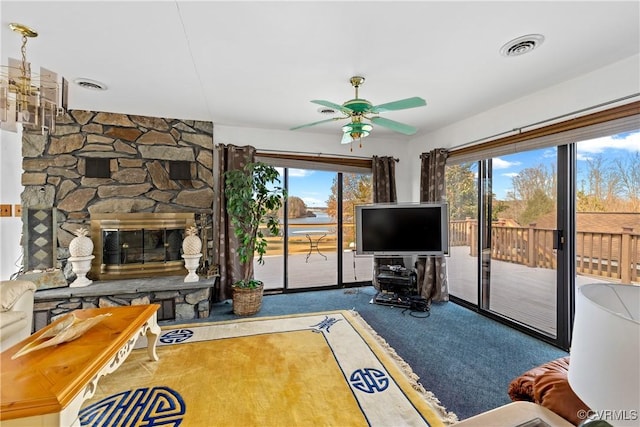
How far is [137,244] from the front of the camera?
3.48 metres

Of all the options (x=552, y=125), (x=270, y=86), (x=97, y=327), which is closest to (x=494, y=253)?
(x=552, y=125)

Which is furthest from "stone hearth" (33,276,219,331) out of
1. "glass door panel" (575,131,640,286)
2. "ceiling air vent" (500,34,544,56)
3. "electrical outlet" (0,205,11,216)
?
"glass door panel" (575,131,640,286)

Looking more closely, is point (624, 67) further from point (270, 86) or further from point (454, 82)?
point (270, 86)

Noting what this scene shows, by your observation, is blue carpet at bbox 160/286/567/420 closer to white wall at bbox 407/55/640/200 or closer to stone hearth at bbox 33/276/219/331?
stone hearth at bbox 33/276/219/331

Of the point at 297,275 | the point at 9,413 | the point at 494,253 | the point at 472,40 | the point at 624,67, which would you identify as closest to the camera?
the point at 9,413

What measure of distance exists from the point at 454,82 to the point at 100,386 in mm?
3662

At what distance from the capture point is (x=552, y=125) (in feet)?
8.42

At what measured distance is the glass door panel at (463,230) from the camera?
11.7 feet

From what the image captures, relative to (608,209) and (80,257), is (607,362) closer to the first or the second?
(608,209)

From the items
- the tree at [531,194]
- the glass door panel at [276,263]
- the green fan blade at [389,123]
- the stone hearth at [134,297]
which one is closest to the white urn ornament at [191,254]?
the stone hearth at [134,297]

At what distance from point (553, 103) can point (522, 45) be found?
0.98 meters

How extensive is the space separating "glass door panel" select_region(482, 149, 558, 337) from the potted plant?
8.36 feet

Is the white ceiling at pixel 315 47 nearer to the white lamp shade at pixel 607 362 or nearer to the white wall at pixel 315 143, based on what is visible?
the white wall at pixel 315 143

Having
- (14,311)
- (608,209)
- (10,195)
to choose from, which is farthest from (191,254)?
(608,209)
